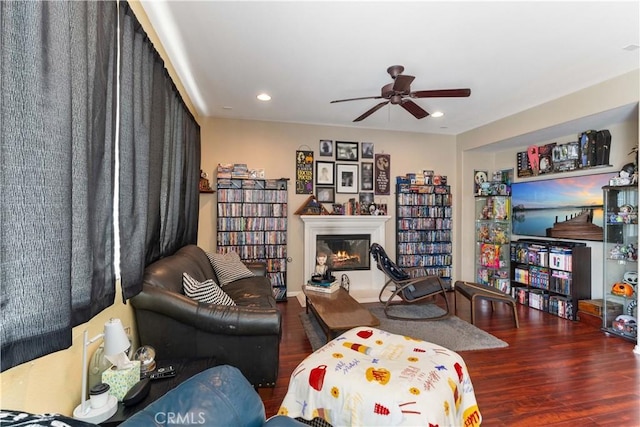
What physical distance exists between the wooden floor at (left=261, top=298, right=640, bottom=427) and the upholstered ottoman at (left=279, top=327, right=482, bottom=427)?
51 centimetres

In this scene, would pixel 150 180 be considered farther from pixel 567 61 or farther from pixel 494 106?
pixel 494 106

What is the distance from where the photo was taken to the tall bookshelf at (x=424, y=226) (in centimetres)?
543

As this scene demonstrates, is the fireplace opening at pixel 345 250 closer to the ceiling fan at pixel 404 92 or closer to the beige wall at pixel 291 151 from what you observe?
the beige wall at pixel 291 151

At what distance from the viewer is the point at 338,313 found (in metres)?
2.92

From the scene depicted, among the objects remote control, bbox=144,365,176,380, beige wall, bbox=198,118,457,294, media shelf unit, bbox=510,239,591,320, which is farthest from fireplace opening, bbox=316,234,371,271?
remote control, bbox=144,365,176,380

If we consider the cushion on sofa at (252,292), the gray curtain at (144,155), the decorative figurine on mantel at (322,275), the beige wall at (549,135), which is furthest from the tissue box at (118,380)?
the beige wall at (549,135)

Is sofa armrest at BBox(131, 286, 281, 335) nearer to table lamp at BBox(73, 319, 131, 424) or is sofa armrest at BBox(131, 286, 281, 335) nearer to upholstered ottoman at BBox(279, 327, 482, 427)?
upholstered ottoman at BBox(279, 327, 482, 427)

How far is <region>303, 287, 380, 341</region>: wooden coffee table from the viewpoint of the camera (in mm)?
2645

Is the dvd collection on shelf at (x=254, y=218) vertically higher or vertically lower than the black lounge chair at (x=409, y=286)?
higher

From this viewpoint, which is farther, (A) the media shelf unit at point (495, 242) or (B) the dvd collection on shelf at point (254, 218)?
(A) the media shelf unit at point (495, 242)

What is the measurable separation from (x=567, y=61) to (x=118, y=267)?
13.4 ft

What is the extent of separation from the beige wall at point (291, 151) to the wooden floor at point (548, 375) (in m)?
1.86

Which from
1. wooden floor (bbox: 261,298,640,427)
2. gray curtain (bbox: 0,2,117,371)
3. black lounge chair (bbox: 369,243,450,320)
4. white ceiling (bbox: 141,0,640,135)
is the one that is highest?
white ceiling (bbox: 141,0,640,135)

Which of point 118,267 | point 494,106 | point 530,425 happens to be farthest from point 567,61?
point 118,267
